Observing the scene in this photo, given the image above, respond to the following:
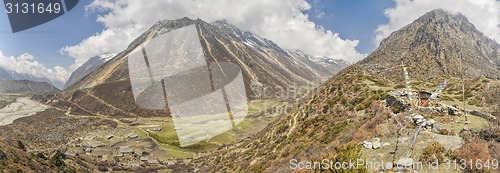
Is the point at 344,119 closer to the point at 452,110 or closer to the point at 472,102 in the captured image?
the point at 452,110

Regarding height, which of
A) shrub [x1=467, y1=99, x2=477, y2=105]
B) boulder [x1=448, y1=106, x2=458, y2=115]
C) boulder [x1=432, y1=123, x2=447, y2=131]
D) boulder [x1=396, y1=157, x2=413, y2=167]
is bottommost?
boulder [x1=396, y1=157, x2=413, y2=167]

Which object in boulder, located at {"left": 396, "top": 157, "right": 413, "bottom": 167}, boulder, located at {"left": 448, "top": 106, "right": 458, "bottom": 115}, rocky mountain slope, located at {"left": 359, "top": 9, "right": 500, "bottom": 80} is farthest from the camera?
rocky mountain slope, located at {"left": 359, "top": 9, "right": 500, "bottom": 80}

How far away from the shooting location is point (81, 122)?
136 meters

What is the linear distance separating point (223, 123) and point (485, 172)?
12699 centimetres

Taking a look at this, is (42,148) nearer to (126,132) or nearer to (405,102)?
(126,132)

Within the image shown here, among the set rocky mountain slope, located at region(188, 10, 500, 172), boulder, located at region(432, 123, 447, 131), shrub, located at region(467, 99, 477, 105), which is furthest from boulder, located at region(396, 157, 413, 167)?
shrub, located at region(467, 99, 477, 105)

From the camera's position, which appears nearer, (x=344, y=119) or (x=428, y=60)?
(x=344, y=119)

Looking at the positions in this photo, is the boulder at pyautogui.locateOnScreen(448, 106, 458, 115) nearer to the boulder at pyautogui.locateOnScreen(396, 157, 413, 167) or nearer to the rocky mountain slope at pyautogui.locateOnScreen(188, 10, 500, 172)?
the rocky mountain slope at pyautogui.locateOnScreen(188, 10, 500, 172)

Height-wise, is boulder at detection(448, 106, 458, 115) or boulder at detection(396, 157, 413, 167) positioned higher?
boulder at detection(448, 106, 458, 115)

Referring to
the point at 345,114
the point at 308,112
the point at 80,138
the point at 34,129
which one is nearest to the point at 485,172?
the point at 345,114

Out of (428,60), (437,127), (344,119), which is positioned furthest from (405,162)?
(428,60)

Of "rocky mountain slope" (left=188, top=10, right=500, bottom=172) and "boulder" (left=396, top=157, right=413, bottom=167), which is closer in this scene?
"boulder" (left=396, top=157, right=413, bottom=167)

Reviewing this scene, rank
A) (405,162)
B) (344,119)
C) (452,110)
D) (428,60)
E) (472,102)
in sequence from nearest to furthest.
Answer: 1. (405,162)
2. (452,110)
3. (472,102)
4. (344,119)
5. (428,60)

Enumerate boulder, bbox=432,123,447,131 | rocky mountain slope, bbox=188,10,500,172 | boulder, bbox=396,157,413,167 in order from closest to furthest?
boulder, bbox=396,157,413,167 < boulder, bbox=432,123,447,131 < rocky mountain slope, bbox=188,10,500,172
